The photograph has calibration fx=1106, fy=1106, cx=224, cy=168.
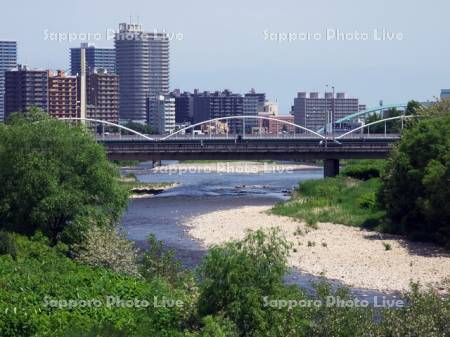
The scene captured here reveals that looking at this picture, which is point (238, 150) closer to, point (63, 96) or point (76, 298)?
point (76, 298)

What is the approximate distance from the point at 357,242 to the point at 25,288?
23979 mm

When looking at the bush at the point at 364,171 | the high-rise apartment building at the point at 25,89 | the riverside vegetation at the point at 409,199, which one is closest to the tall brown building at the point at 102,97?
the high-rise apartment building at the point at 25,89

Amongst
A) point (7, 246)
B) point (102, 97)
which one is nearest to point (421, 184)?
point (7, 246)

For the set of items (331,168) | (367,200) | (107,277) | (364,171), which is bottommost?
(107,277)

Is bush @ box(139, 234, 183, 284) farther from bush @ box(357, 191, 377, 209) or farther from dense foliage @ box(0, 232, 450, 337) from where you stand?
bush @ box(357, 191, 377, 209)

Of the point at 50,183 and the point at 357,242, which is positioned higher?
the point at 50,183

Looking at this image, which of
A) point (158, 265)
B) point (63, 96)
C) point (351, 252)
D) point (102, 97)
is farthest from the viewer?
point (102, 97)

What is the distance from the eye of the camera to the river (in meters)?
44.2

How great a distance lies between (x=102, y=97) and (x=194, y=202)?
347 feet

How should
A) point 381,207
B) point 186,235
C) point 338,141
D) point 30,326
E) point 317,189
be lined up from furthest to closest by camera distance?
1. point 338,141
2. point 317,189
3. point 381,207
4. point 186,235
5. point 30,326

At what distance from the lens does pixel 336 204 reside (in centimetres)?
6116

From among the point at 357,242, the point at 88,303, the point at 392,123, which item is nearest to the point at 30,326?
the point at 88,303

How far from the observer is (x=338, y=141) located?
85.2 meters

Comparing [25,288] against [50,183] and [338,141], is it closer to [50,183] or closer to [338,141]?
[50,183]
